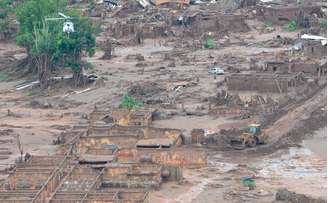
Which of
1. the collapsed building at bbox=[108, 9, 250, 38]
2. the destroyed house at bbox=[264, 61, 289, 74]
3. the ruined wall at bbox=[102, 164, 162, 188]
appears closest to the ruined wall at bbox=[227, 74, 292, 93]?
the destroyed house at bbox=[264, 61, 289, 74]

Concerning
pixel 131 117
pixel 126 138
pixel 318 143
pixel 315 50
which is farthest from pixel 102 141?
pixel 315 50

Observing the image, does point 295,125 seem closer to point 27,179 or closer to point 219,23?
point 27,179

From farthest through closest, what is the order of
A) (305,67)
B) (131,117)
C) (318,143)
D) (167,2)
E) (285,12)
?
(167,2), (285,12), (305,67), (131,117), (318,143)

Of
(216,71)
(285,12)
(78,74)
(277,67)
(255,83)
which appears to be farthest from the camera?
(285,12)

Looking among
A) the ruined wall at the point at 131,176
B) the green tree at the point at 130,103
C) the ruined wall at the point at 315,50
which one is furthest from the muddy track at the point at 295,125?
the ruined wall at the point at 315,50

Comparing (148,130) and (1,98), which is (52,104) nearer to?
(1,98)

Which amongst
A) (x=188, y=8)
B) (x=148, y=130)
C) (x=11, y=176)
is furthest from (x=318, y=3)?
(x=11, y=176)
